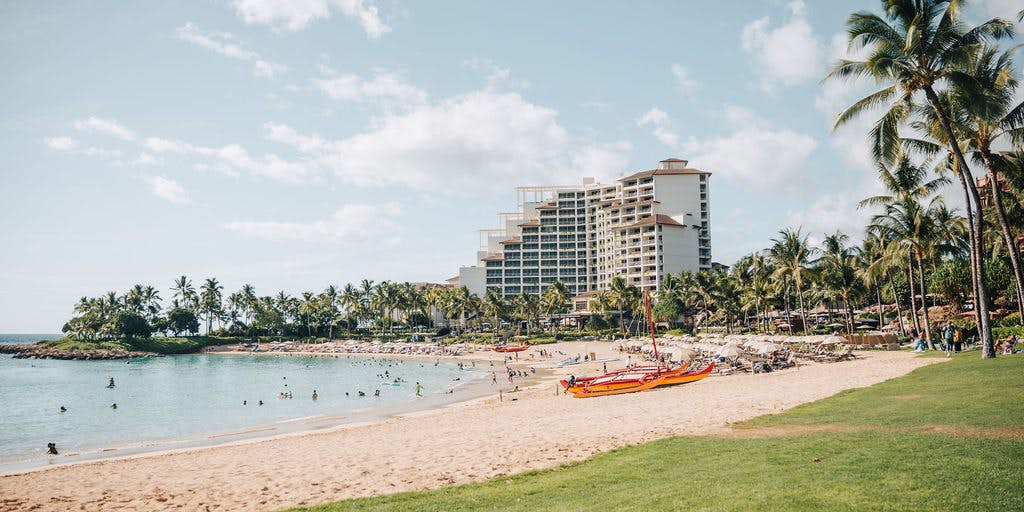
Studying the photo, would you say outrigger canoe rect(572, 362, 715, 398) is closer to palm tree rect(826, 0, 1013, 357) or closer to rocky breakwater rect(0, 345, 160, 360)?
palm tree rect(826, 0, 1013, 357)

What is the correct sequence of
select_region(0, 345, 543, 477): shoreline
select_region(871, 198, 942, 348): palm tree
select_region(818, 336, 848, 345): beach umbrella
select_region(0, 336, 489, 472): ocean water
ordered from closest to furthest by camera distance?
1. select_region(0, 345, 543, 477): shoreline
2. select_region(0, 336, 489, 472): ocean water
3. select_region(871, 198, 942, 348): palm tree
4. select_region(818, 336, 848, 345): beach umbrella

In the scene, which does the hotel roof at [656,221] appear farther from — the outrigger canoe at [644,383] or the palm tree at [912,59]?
the palm tree at [912,59]

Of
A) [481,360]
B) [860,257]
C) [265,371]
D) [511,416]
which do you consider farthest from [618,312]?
[511,416]

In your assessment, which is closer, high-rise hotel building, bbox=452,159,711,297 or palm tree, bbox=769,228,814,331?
palm tree, bbox=769,228,814,331

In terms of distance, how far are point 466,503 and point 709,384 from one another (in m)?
24.9

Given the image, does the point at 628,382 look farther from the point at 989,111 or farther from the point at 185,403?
the point at 185,403

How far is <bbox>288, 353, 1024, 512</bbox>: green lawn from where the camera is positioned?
27.8ft

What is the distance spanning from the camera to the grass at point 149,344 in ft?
379

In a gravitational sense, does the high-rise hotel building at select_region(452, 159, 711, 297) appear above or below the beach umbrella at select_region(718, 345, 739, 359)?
above

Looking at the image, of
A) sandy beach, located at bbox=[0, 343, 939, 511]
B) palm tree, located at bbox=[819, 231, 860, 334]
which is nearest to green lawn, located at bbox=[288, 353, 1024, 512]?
sandy beach, located at bbox=[0, 343, 939, 511]

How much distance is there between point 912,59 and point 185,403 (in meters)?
52.0

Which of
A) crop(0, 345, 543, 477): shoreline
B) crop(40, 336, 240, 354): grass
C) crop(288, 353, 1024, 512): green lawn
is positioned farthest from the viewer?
crop(40, 336, 240, 354): grass

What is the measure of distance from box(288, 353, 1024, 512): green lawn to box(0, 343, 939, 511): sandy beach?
1.93m

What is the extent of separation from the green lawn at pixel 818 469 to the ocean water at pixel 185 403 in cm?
2424
